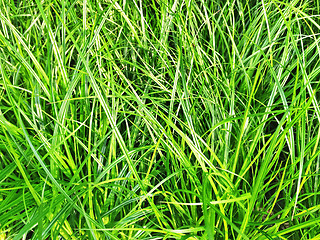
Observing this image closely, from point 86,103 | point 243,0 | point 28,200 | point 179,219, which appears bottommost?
point 179,219

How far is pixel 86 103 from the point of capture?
0.75m

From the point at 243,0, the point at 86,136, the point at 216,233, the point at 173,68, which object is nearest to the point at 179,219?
the point at 216,233

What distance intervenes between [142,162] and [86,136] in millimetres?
189

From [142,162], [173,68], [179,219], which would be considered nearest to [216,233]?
[179,219]

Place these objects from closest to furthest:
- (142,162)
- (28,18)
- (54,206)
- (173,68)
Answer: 1. (54,206)
2. (142,162)
3. (173,68)
4. (28,18)

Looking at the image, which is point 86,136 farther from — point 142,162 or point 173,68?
point 173,68

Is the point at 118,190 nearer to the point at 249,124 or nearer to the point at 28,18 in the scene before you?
the point at 249,124

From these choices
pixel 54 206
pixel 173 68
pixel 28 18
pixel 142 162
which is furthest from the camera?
pixel 28 18

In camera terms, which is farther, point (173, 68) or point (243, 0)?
point (243, 0)

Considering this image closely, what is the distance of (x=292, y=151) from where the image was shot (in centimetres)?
61

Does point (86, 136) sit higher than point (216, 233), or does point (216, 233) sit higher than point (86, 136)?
point (86, 136)

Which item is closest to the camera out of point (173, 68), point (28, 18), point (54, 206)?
point (54, 206)

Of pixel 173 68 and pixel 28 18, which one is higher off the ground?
pixel 28 18

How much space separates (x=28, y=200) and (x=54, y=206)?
10 centimetres
